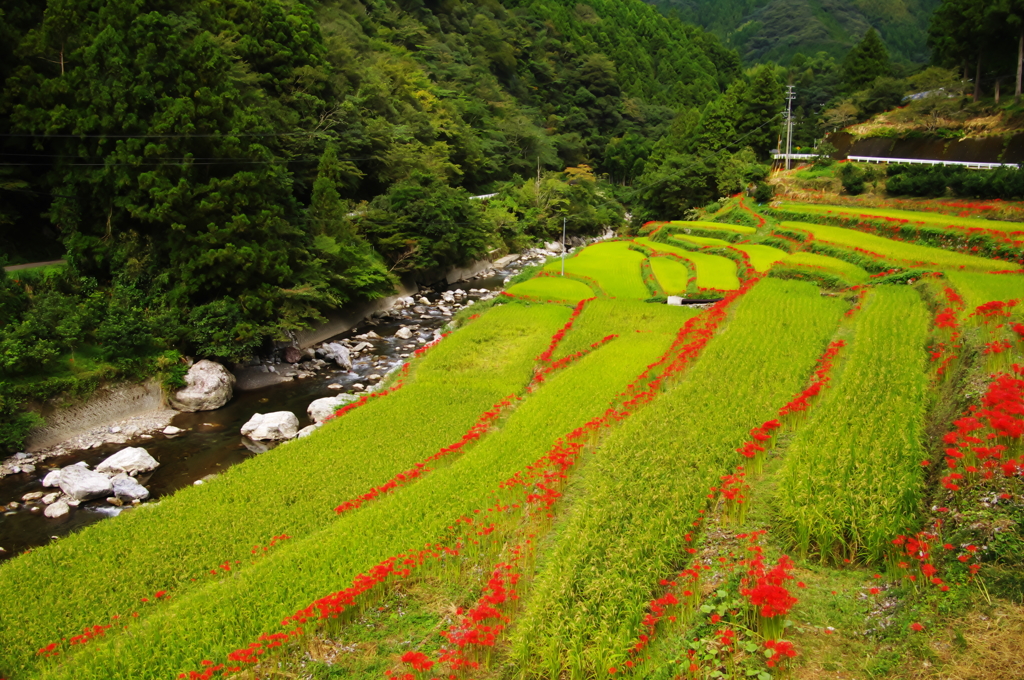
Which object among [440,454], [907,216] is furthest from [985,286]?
[907,216]

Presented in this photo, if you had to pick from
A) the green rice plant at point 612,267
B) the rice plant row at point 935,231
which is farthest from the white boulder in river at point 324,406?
the rice plant row at point 935,231

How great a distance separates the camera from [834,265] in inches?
1015

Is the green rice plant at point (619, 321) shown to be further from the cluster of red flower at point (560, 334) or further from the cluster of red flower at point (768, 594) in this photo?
the cluster of red flower at point (768, 594)

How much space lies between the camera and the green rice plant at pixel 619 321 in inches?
854

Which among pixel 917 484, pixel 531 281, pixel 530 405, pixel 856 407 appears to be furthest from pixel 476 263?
pixel 917 484

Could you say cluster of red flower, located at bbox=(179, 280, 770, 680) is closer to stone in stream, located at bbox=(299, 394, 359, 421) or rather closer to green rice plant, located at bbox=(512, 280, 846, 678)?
green rice plant, located at bbox=(512, 280, 846, 678)

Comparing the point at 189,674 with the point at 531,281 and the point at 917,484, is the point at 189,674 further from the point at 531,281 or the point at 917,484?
the point at 531,281

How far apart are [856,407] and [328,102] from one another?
36.3 m

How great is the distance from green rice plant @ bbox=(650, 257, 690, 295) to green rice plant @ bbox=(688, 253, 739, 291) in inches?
28.3

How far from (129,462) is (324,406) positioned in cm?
540

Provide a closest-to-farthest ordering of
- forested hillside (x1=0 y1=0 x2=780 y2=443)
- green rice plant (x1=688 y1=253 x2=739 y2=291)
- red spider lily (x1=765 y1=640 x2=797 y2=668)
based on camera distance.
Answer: red spider lily (x1=765 y1=640 x2=797 y2=668)
forested hillside (x1=0 y1=0 x2=780 y2=443)
green rice plant (x1=688 y1=253 x2=739 y2=291)

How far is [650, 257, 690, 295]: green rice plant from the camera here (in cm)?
2978

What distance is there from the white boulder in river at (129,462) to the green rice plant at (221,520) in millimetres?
4324

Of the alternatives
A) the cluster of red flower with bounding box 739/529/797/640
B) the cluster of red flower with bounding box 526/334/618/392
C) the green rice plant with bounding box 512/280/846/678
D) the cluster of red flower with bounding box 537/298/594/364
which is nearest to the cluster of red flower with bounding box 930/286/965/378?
the green rice plant with bounding box 512/280/846/678
